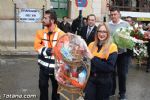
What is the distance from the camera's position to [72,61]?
23.1 ft

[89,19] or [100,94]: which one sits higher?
[89,19]

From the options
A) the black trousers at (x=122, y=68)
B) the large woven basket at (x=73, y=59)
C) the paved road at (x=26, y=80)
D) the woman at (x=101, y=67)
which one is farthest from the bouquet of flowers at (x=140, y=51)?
the large woven basket at (x=73, y=59)

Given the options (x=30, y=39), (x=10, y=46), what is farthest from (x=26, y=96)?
(x=30, y=39)

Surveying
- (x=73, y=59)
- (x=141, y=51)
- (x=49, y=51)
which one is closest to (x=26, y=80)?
(x=49, y=51)

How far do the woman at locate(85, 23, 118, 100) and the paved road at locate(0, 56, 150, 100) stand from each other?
2.59 meters

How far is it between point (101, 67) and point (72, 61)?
0.43 meters

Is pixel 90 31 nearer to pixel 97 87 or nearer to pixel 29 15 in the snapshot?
pixel 97 87

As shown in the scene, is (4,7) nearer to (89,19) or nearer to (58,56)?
(89,19)

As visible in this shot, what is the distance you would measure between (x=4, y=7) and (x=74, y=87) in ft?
48.3

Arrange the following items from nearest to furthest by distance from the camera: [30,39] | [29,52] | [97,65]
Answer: [97,65]
[29,52]
[30,39]

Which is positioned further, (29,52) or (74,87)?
(29,52)

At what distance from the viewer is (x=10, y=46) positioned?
19.5 metres

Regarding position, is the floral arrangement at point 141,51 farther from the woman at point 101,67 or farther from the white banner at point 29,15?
the woman at point 101,67

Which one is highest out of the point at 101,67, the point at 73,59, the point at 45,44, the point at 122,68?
the point at 45,44
